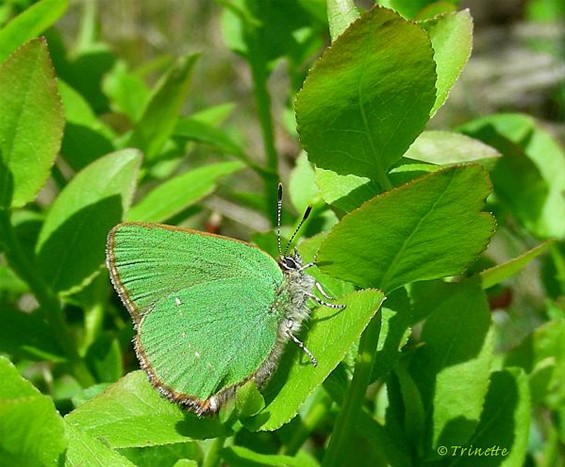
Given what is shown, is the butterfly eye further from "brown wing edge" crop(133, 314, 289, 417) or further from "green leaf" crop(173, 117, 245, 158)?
"green leaf" crop(173, 117, 245, 158)

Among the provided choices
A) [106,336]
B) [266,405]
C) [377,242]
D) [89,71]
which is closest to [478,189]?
[377,242]

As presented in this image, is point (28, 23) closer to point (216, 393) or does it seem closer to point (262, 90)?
point (262, 90)

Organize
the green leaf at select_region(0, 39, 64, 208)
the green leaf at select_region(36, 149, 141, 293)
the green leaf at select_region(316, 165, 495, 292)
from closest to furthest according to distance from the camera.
Result: the green leaf at select_region(316, 165, 495, 292) → the green leaf at select_region(0, 39, 64, 208) → the green leaf at select_region(36, 149, 141, 293)

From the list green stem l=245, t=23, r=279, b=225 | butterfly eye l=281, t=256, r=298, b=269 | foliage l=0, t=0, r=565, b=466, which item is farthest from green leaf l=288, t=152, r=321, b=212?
green stem l=245, t=23, r=279, b=225

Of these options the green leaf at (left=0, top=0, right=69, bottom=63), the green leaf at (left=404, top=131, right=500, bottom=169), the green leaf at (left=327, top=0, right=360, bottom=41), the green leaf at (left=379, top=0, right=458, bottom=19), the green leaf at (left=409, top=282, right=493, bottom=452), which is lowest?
the green leaf at (left=409, top=282, right=493, bottom=452)

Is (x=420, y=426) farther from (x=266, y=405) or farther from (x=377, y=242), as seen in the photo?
(x=377, y=242)

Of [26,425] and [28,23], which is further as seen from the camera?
[28,23]

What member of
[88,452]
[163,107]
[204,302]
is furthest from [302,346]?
Answer: [163,107]
